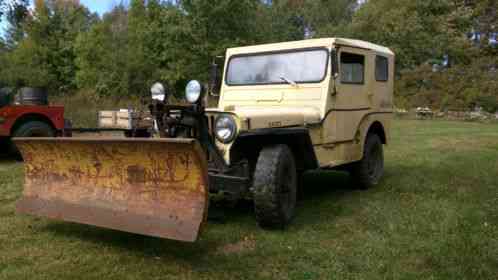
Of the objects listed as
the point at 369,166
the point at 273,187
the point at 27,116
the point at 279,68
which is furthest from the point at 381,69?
the point at 27,116

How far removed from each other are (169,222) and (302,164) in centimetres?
→ 209

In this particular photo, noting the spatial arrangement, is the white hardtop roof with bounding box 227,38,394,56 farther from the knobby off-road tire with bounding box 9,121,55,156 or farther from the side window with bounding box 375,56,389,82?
the knobby off-road tire with bounding box 9,121,55,156

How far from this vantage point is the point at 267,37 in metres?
29.1

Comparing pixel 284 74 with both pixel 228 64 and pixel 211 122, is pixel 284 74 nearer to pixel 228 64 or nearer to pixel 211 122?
pixel 228 64

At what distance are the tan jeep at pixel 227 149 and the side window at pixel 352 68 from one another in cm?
1

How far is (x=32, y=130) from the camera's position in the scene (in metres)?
8.87

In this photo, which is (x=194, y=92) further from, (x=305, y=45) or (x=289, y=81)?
(x=305, y=45)

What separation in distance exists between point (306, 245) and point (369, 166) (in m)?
2.92

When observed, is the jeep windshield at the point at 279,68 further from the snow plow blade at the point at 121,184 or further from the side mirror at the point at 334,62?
the snow plow blade at the point at 121,184

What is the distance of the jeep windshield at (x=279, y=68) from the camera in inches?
221

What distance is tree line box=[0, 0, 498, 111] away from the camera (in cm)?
2520

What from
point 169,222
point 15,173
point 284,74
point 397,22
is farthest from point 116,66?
point 169,222

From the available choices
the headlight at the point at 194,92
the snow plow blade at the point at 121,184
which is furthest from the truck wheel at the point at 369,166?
the snow plow blade at the point at 121,184

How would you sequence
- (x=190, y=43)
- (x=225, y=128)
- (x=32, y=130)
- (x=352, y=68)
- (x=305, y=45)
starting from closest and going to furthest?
1. (x=225, y=128)
2. (x=305, y=45)
3. (x=352, y=68)
4. (x=32, y=130)
5. (x=190, y=43)
